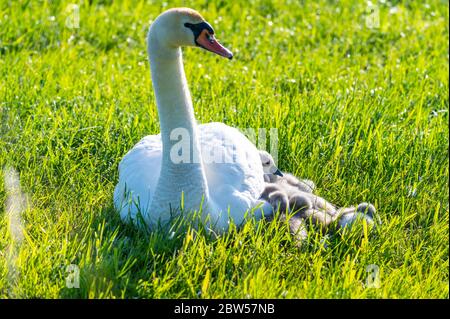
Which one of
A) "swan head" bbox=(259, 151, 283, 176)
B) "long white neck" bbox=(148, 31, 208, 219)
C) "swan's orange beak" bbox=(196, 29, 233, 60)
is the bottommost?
"swan head" bbox=(259, 151, 283, 176)

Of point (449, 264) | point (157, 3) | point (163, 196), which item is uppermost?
point (157, 3)

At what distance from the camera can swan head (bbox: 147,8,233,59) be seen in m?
5.12

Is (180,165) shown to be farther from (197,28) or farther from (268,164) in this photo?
(268,164)

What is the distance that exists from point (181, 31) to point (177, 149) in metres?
0.72

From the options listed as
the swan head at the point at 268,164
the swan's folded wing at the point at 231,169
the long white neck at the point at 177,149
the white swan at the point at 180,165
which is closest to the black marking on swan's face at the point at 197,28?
the white swan at the point at 180,165

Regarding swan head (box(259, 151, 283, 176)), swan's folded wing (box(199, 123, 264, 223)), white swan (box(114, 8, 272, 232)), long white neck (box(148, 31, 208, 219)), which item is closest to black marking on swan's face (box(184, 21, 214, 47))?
white swan (box(114, 8, 272, 232))

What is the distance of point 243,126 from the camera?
6898 mm

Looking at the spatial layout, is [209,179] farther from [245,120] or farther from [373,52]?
[373,52]

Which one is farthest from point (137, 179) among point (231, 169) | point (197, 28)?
point (197, 28)

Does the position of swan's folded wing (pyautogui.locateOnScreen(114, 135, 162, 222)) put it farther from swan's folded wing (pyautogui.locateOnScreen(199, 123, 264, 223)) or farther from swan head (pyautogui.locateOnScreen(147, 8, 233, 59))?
swan head (pyautogui.locateOnScreen(147, 8, 233, 59))

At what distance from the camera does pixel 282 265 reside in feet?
17.3

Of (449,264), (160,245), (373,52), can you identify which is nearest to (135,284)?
(160,245)

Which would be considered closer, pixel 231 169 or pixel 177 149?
pixel 177 149

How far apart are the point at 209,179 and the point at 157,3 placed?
5.21 m
